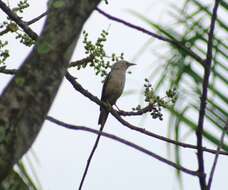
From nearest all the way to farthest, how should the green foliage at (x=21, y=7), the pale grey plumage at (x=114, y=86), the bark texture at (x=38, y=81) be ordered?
the bark texture at (x=38, y=81) < the green foliage at (x=21, y=7) < the pale grey plumage at (x=114, y=86)


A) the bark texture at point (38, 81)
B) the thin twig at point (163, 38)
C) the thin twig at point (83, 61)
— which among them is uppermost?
the thin twig at point (83, 61)

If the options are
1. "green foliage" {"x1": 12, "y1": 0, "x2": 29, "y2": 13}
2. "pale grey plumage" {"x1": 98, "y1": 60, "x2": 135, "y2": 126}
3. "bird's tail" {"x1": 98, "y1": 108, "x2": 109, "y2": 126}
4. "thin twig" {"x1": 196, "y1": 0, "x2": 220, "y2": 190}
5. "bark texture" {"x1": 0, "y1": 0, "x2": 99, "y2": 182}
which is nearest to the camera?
"bark texture" {"x1": 0, "y1": 0, "x2": 99, "y2": 182}

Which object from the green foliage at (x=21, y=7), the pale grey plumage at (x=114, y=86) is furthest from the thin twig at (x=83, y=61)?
the pale grey plumage at (x=114, y=86)

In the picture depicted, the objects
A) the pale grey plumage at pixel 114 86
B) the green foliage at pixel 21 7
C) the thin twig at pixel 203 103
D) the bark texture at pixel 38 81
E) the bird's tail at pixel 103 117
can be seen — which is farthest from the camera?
the pale grey plumage at pixel 114 86

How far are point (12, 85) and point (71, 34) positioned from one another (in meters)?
0.20

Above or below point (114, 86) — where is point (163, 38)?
below

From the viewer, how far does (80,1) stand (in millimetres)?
1448

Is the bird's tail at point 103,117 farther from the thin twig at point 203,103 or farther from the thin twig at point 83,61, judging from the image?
the thin twig at point 203,103

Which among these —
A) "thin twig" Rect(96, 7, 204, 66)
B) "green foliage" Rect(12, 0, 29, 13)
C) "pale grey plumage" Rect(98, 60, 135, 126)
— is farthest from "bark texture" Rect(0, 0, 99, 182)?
"pale grey plumage" Rect(98, 60, 135, 126)

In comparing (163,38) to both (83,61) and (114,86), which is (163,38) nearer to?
(83,61)

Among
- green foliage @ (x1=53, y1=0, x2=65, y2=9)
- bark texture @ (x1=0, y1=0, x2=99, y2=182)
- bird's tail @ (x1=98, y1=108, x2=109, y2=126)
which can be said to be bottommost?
bark texture @ (x1=0, y1=0, x2=99, y2=182)

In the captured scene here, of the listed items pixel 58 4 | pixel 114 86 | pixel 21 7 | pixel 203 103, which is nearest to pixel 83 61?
pixel 21 7

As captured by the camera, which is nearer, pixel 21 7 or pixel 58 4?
pixel 58 4

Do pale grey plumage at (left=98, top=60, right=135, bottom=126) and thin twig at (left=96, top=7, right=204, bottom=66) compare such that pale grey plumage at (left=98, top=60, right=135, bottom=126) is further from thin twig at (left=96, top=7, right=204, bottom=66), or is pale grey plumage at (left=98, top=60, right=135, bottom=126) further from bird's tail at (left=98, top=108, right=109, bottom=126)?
thin twig at (left=96, top=7, right=204, bottom=66)
